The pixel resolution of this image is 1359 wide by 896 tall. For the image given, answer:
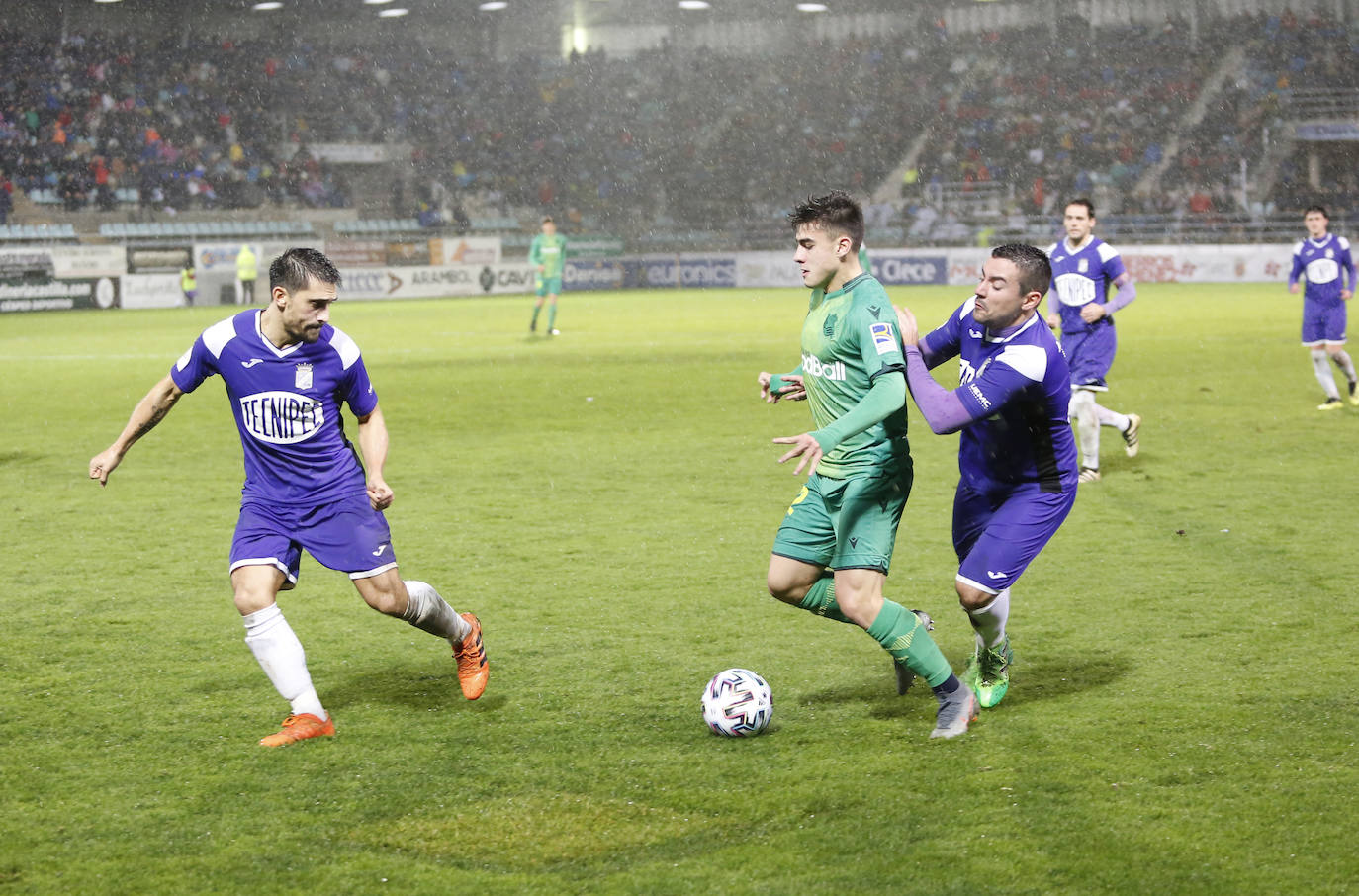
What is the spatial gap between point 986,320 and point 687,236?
41.3 meters

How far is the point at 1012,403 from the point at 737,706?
1.48 m

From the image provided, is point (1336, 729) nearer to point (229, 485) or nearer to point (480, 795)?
point (480, 795)

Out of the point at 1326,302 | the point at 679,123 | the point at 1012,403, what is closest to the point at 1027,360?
the point at 1012,403

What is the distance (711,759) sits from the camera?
4910 millimetres

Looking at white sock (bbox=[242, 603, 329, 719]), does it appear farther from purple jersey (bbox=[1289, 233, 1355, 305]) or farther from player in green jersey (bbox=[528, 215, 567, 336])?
player in green jersey (bbox=[528, 215, 567, 336])

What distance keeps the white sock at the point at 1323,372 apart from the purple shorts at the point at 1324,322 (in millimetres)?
154

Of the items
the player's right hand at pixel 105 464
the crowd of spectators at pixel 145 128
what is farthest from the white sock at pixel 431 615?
the crowd of spectators at pixel 145 128

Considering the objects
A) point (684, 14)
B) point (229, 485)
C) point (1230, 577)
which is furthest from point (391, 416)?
point (684, 14)

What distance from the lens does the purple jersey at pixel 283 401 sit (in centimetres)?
517

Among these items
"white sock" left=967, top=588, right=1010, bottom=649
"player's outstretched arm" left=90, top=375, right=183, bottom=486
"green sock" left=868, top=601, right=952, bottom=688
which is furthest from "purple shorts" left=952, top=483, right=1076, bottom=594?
"player's outstretched arm" left=90, top=375, right=183, bottom=486

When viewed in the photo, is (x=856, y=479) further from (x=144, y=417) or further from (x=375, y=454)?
(x=144, y=417)

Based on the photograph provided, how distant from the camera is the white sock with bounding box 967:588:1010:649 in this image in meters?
5.25

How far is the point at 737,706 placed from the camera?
5.09 metres

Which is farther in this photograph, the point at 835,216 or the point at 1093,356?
the point at 1093,356
